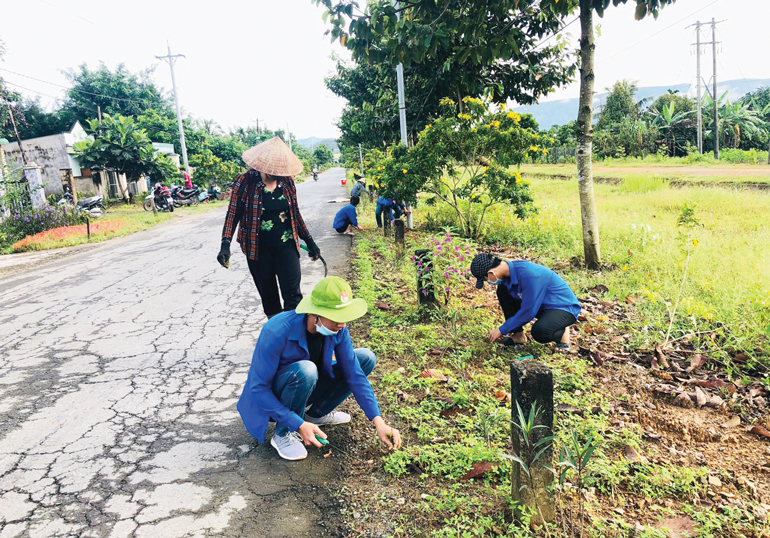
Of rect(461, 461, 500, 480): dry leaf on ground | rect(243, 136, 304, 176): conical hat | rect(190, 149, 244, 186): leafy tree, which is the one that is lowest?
rect(461, 461, 500, 480): dry leaf on ground

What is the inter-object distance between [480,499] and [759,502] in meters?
1.32

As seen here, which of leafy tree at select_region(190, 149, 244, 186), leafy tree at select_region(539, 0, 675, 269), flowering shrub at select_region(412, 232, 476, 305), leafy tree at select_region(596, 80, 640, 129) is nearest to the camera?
flowering shrub at select_region(412, 232, 476, 305)

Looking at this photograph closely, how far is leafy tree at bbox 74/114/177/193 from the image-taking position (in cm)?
1917

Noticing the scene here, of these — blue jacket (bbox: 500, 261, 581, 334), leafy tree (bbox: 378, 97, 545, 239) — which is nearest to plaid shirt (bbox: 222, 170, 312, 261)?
blue jacket (bbox: 500, 261, 581, 334)

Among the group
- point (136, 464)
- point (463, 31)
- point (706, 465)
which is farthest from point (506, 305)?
point (136, 464)

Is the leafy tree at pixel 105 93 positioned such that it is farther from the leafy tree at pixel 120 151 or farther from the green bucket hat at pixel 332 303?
the green bucket hat at pixel 332 303

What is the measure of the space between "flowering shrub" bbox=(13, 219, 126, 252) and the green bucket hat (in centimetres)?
1121

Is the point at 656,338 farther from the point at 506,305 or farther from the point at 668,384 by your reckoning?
the point at 506,305

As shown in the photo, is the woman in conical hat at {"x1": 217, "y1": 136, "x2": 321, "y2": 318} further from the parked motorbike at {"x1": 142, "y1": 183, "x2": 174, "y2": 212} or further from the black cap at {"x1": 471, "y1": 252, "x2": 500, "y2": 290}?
the parked motorbike at {"x1": 142, "y1": 183, "x2": 174, "y2": 212}

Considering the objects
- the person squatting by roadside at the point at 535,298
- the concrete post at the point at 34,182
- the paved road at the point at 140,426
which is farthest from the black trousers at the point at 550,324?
the concrete post at the point at 34,182

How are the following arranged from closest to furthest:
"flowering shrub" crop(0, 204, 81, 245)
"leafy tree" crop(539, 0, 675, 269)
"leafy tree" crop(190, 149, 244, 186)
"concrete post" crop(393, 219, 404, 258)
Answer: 1. "leafy tree" crop(539, 0, 675, 269)
2. "concrete post" crop(393, 219, 404, 258)
3. "flowering shrub" crop(0, 204, 81, 245)
4. "leafy tree" crop(190, 149, 244, 186)

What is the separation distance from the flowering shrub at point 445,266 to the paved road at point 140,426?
1837 millimetres

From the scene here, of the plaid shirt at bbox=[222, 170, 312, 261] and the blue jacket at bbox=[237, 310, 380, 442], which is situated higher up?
the plaid shirt at bbox=[222, 170, 312, 261]

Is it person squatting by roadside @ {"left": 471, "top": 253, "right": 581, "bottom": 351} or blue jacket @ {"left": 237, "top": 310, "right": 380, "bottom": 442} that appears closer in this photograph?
blue jacket @ {"left": 237, "top": 310, "right": 380, "bottom": 442}
